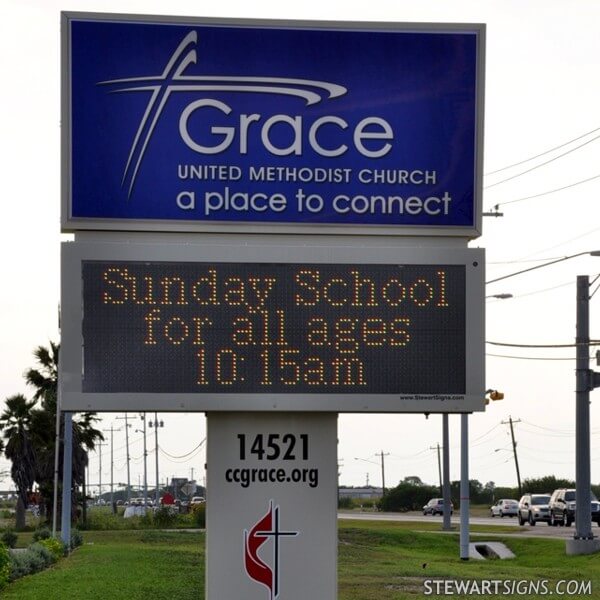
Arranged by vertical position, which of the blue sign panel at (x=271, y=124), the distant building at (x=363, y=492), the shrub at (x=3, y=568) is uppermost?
the blue sign panel at (x=271, y=124)

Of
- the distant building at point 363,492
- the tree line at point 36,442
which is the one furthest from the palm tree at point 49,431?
the distant building at point 363,492

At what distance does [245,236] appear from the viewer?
14023 millimetres

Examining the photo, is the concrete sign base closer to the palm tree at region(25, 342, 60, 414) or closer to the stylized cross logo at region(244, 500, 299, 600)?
the stylized cross logo at region(244, 500, 299, 600)

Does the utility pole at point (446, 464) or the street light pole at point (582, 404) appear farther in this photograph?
the utility pole at point (446, 464)

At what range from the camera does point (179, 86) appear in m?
14.1

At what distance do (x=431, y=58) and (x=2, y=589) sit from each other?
16342mm

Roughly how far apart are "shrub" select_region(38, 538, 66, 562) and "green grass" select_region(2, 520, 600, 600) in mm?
332

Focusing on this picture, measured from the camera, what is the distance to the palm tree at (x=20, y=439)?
59.1m

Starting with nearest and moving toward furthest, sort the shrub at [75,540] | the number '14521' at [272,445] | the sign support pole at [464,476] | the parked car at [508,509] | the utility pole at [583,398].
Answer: the number '14521' at [272,445]
the utility pole at [583,398]
the sign support pole at [464,476]
the shrub at [75,540]
the parked car at [508,509]

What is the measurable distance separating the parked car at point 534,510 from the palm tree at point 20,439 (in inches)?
804

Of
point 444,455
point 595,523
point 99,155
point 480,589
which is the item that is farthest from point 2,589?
point 595,523

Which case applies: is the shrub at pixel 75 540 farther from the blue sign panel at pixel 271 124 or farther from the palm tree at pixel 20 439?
the blue sign panel at pixel 271 124

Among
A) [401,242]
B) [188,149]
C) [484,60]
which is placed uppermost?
[484,60]

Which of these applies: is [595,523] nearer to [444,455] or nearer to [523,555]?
[444,455]
